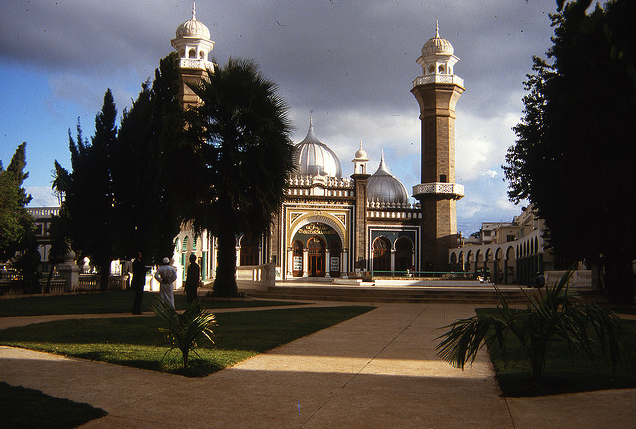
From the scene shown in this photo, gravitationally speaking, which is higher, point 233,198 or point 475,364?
point 233,198

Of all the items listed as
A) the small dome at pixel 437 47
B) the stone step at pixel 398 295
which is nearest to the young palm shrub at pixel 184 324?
the stone step at pixel 398 295

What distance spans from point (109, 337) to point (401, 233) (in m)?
38.5

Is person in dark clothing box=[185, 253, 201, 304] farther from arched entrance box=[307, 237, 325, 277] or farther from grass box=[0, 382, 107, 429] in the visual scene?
arched entrance box=[307, 237, 325, 277]

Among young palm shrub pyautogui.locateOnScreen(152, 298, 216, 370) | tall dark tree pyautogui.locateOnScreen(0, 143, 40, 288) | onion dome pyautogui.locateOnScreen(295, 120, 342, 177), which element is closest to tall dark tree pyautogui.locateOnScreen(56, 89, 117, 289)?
tall dark tree pyautogui.locateOnScreen(0, 143, 40, 288)

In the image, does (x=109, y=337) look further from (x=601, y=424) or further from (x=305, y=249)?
(x=305, y=249)

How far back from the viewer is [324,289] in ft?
85.2

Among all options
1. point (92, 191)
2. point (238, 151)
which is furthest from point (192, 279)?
point (92, 191)

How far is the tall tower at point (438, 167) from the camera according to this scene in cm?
4569

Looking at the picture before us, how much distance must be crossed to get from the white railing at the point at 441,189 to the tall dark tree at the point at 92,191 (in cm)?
2638

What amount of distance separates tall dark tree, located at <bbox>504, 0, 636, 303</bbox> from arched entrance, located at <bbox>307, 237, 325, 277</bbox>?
2123 cm

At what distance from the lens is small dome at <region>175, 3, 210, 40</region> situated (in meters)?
45.4

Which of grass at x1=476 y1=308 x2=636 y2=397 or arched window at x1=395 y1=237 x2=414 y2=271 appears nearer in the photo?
grass at x1=476 y1=308 x2=636 y2=397

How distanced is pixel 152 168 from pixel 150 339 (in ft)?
32.7

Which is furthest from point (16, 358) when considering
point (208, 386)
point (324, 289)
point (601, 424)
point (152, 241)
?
point (324, 289)
